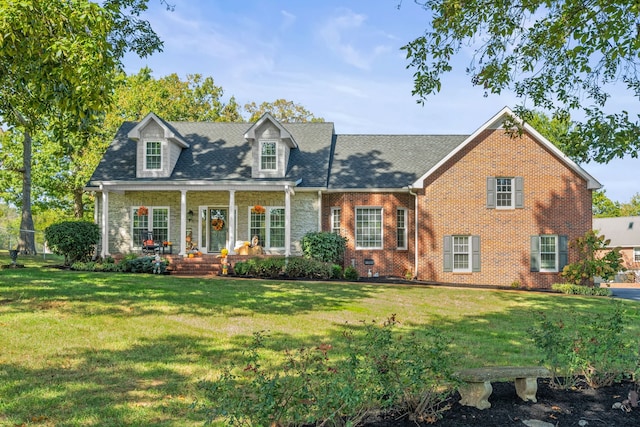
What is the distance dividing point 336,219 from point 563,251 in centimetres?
926

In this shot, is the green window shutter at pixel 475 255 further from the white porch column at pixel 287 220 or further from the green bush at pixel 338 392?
the green bush at pixel 338 392

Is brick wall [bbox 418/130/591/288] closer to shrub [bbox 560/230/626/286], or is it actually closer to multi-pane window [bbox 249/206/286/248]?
shrub [bbox 560/230/626/286]

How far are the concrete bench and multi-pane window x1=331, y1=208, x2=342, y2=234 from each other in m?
16.7

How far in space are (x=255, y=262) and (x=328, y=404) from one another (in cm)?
1492

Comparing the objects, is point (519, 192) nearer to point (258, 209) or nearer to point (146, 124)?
point (258, 209)

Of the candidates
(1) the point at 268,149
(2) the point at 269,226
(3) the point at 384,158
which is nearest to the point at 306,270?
(2) the point at 269,226

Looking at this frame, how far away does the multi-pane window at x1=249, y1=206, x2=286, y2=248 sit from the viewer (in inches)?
863

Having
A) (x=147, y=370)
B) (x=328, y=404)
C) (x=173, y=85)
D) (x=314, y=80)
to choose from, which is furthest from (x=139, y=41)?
(x=173, y=85)

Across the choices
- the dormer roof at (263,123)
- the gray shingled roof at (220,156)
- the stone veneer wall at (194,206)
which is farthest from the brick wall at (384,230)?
the dormer roof at (263,123)

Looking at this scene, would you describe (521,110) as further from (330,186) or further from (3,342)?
(330,186)

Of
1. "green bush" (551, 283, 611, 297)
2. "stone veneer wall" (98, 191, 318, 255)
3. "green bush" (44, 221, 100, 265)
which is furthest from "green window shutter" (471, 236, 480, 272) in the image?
"green bush" (44, 221, 100, 265)

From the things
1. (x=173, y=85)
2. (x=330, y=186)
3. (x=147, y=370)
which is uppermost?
(x=173, y=85)

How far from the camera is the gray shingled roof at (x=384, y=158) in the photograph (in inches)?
868

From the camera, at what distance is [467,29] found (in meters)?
8.60
